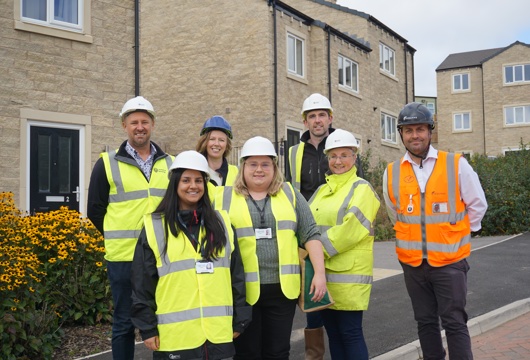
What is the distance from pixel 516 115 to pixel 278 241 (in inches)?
1531

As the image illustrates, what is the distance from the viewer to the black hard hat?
4188mm

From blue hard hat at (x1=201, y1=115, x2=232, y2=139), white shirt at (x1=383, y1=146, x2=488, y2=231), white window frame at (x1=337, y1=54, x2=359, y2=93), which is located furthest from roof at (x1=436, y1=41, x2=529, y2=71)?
blue hard hat at (x1=201, y1=115, x2=232, y2=139)

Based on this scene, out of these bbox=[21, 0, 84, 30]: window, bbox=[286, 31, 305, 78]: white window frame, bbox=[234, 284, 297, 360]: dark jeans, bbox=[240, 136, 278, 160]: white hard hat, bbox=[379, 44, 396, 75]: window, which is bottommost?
bbox=[234, 284, 297, 360]: dark jeans

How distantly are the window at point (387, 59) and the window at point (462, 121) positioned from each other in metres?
16.2

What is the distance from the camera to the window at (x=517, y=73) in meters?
38.3

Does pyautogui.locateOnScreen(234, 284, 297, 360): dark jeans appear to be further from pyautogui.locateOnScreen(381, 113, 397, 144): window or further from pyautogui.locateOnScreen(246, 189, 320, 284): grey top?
pyautogui.locateOnScreen(381, 113, 397, 144): window

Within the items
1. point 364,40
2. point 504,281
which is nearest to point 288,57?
point 364,40

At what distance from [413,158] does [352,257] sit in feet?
3.06

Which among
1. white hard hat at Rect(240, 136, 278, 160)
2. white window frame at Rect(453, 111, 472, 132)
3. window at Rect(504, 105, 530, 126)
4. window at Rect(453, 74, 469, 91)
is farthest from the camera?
window at Rect(453, 74, 469, 91)

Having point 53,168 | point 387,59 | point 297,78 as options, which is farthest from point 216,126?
point 387,59

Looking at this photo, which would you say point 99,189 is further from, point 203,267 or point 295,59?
point 295,59

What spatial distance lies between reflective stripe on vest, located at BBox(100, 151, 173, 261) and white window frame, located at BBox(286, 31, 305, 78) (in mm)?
15305

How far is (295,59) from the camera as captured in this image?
19453 millimetres

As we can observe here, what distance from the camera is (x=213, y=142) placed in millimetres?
4668
